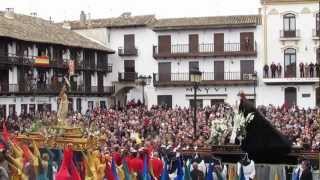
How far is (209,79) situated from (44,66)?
11732 millimetres

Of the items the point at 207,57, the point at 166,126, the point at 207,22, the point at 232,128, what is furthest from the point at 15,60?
the point at 232,128

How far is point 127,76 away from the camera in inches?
2202

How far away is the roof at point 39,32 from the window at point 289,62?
13.3 meters

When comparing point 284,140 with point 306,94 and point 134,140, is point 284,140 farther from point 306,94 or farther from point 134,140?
point 306,94

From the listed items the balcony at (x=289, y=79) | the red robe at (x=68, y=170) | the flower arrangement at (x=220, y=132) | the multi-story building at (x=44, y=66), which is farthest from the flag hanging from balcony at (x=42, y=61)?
the red robe at (x=68, y=170)

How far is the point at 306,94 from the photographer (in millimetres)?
50500

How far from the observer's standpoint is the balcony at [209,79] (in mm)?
52281

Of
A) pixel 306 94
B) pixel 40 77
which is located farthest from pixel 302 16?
pixel 40 77

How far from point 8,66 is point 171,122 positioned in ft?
62.3

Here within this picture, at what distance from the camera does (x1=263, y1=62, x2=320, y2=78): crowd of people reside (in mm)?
49781

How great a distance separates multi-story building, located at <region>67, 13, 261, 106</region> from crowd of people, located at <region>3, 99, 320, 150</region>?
550 inches

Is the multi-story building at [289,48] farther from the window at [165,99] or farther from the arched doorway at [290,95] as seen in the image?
the window at [165,99]

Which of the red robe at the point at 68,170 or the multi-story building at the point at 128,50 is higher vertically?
the multi-story building at the point at 128,50

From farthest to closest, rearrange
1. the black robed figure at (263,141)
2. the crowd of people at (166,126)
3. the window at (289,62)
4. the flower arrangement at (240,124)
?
the window at (289,62) < the crowd of people at (166,126) < the flower arrangement at (240,124) < the black robed figure at (263,141)
